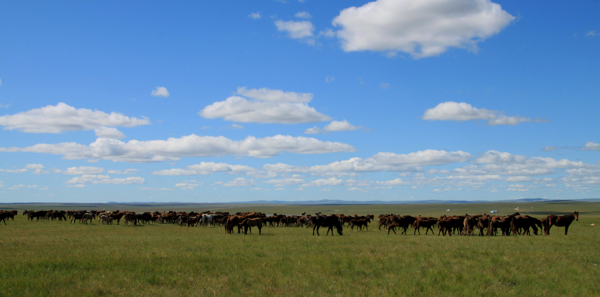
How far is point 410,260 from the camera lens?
53.4 ft

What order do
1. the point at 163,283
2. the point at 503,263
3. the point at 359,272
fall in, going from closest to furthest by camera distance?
the point at 163,283 < the point at 359,272 < the point at 503,263

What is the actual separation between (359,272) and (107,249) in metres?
12.3

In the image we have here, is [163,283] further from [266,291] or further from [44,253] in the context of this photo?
[44,253]

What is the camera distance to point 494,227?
32531 mm

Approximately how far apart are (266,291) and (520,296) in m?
7.04

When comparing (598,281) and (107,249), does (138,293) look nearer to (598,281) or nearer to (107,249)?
(107,249)

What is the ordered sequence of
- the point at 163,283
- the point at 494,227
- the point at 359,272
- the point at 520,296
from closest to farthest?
the point at 520,296 < the point at 163,283 < the point at 359,272 < the point at 494,227

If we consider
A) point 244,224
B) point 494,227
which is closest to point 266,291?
point 244,224

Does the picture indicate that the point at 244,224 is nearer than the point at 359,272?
No

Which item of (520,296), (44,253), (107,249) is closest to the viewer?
(520,296)

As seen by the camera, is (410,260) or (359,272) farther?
(410,260)

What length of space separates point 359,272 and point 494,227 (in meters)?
22.4

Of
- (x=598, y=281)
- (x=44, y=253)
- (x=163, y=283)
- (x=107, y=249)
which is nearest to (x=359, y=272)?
(x=163, y=283)

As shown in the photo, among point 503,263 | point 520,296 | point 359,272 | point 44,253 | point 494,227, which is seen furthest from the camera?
point 494,227
